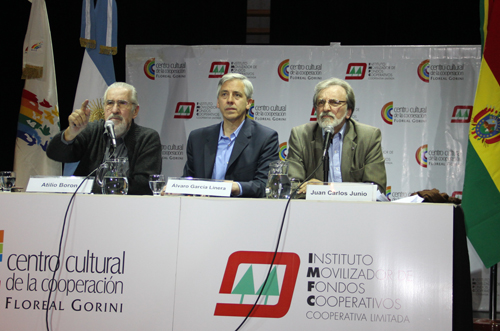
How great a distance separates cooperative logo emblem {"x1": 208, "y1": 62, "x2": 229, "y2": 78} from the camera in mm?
4074

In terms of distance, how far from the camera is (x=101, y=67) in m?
3.97

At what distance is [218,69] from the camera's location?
4.08 m

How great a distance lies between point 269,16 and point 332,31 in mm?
717

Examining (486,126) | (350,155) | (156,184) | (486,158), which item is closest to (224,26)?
(350,155)

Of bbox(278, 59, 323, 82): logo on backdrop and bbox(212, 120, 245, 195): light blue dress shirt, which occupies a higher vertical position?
bbox(278, 59, 323, 82): logo on backdrop

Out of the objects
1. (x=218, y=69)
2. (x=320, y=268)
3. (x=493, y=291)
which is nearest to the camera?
(x=320, y=268)

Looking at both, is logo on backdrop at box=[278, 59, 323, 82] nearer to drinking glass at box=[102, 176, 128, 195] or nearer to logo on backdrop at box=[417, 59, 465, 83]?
logo on backdrop at box=[417, 59, 465, 83]

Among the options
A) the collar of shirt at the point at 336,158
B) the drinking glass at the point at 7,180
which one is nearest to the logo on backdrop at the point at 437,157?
the collar of shirt at the point at 336,158

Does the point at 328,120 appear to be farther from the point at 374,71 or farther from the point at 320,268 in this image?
the point at 374,71

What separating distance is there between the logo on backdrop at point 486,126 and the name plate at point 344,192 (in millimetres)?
1957

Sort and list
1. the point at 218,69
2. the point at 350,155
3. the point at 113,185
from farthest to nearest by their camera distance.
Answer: the point at 218,69
the point at 350,155
the point at 113,185

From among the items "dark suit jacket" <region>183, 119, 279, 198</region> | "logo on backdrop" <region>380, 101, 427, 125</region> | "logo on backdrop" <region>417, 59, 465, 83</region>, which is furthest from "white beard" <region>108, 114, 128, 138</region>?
"logo on backdrop" <region>417, 59, 465, 83</region>

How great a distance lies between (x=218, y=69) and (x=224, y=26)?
23.3 inches

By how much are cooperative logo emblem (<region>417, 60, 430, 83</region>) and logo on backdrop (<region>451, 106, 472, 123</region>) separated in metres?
0.40
